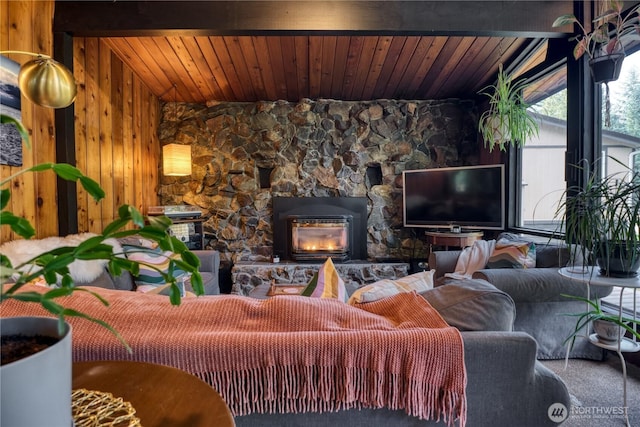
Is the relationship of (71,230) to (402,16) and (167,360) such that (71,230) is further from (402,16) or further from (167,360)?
(402,16)

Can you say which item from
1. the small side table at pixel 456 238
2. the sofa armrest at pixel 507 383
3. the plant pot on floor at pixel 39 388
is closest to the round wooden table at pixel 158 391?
the plant pot on floor at pixel 39 388

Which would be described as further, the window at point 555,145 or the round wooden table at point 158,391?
the window at point 555,145

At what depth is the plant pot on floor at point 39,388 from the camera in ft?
1.32

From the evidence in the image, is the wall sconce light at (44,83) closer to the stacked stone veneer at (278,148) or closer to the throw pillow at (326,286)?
the throw pillow at (326,286)

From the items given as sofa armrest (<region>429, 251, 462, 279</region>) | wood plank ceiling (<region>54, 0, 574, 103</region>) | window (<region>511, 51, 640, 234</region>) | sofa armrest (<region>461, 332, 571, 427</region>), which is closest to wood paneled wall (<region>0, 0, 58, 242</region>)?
wood plank ceiling (<region>54, 0, 574, 103</region>)

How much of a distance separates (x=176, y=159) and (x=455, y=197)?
329 cm

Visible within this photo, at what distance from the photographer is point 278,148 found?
14.0 feet

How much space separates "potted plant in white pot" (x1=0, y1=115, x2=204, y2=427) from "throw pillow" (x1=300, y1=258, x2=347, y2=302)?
0.82 meters

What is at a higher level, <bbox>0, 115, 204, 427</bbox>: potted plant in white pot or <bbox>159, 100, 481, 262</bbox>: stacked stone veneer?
<bbox>159, 100, 481, 262</bbox>: stacked stone veneer

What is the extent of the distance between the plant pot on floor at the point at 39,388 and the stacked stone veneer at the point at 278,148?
3845mm

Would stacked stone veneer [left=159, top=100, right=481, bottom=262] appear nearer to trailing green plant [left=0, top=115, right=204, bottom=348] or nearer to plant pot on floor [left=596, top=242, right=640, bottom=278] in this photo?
plant pot on floor [left=596, top=242, right=640, bottom=278]

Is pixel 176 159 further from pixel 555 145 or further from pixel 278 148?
pixel 555 145

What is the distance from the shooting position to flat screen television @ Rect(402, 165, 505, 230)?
3.69 metres

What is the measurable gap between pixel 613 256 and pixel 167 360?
174 cm
